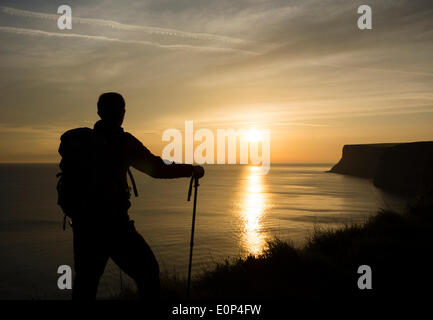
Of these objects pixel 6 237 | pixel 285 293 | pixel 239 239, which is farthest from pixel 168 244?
pixel 285 293

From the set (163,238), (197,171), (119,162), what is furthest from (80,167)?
(163,238)

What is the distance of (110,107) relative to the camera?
3.10 m

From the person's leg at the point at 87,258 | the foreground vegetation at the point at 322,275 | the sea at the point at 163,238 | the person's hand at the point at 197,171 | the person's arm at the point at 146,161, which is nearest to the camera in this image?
the person's leg at the point at 87,258

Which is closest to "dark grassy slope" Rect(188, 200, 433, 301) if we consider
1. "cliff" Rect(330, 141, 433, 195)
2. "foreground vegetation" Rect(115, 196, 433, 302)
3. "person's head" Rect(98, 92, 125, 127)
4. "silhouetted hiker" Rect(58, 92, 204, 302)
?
"foreground vegetation" Rect(115, 196, 433, 302)

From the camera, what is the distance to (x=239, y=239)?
3020 centimetres

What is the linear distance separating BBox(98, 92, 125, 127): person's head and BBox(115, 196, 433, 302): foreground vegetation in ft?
10.2

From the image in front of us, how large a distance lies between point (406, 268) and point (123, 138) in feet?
18.3

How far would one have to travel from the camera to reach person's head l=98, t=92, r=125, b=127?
309 cm

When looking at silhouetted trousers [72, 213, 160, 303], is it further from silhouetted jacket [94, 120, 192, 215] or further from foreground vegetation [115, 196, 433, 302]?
foreground vegetation [115, 196, 433, 302]

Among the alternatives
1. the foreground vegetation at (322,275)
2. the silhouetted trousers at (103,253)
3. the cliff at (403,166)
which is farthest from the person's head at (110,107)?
the cliff at (403,166)

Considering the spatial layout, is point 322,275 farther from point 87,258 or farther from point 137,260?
point 87,258

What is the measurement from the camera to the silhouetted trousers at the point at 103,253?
2889 millimetres

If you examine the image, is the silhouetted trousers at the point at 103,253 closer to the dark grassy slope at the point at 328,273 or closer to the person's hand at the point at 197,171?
the person's hand at the point at 197,171

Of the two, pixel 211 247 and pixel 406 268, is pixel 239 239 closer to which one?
pixel 211 247
